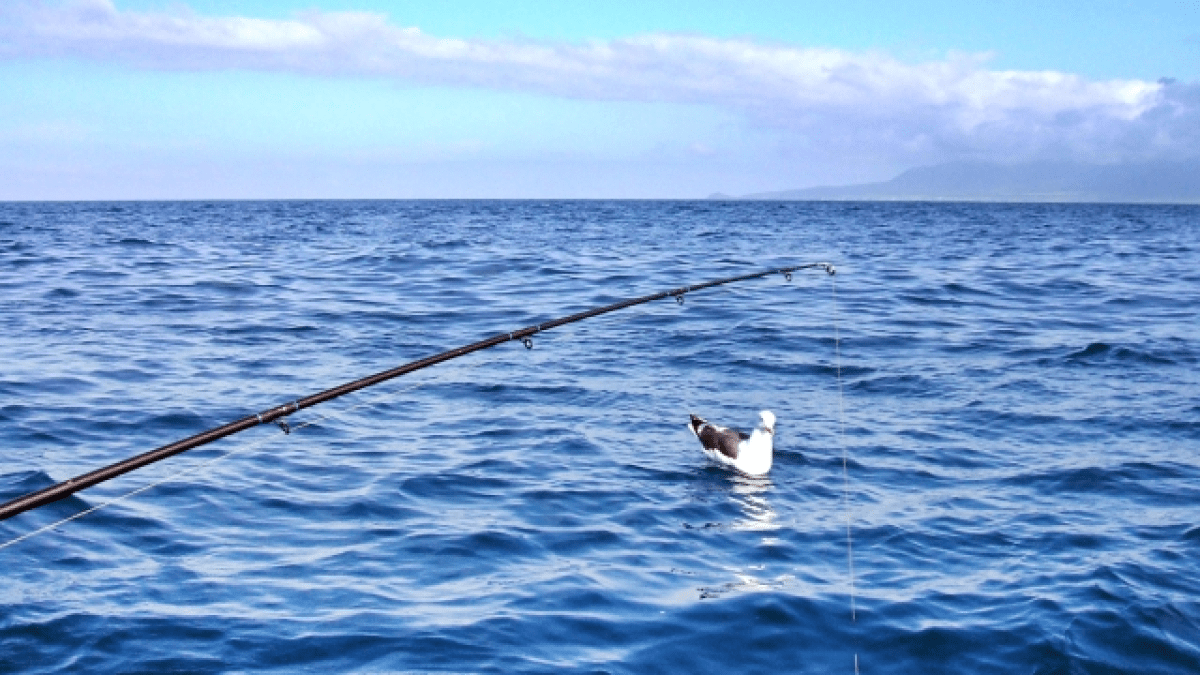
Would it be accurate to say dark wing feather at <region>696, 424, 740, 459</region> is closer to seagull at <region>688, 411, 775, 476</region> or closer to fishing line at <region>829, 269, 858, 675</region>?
seagull at <region>688, 411, 775, 476</region>

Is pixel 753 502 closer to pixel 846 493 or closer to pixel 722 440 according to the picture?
pixel 846 493

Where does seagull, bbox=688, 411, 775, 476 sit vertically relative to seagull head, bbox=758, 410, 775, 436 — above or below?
below

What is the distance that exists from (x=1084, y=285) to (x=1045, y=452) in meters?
21.7

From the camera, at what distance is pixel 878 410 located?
16.7m

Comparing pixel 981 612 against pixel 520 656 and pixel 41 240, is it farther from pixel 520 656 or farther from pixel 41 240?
pixel 41 240

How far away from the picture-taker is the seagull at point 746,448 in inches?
508

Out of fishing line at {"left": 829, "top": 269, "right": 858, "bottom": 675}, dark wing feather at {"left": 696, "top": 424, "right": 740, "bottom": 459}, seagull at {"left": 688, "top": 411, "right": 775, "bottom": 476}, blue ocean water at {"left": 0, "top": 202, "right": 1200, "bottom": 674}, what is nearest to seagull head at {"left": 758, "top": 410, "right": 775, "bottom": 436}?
seagull at {"left": 688, "top": 411, "right": 775, "bottom": 476}

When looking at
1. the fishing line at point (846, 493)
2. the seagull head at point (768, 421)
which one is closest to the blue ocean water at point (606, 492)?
the fishing line at point (846, 493)

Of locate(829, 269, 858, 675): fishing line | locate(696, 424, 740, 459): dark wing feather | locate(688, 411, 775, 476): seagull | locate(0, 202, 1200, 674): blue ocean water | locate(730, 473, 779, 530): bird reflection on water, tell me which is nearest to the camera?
locate(0, 202, 1200, 674): blue ocean water

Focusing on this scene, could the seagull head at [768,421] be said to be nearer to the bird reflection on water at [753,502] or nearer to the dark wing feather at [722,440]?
the dark wing feather at [722,440]

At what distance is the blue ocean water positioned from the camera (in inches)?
333

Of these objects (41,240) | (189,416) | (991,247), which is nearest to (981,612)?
(189,416)

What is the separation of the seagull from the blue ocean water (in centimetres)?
22

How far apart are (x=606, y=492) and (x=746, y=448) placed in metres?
1.68
